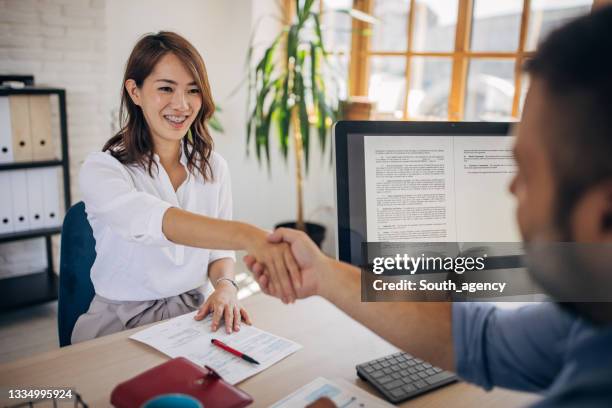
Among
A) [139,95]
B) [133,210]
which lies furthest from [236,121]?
[133,210]

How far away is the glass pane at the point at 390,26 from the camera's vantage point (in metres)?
3.48

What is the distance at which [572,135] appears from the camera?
19.5 inches

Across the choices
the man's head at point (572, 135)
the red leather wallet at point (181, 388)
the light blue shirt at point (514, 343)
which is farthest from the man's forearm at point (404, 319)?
the man's head at point (572, 135)

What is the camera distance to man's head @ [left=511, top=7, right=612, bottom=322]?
48cm

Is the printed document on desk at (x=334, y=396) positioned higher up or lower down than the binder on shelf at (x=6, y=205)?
lower down

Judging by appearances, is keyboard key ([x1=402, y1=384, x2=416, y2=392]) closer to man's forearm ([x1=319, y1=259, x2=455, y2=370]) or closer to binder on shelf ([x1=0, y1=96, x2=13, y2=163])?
man's forearm ([x1=319, y1=259, x2=455, y2=370])

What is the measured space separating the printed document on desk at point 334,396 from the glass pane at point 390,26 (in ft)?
9.66

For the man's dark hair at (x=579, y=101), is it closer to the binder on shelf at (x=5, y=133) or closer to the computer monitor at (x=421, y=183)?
the computer monitor at (x=421, y=183)

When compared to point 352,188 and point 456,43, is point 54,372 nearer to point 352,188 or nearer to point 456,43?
point 352,188

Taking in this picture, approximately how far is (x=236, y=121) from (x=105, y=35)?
3.70ft

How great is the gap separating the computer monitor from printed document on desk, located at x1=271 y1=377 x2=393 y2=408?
9.8 inches

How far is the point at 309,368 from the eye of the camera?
1038 millimetres

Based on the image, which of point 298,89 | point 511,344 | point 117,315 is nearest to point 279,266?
point 511,344

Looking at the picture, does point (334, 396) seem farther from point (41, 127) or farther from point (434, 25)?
point (434, 25)
